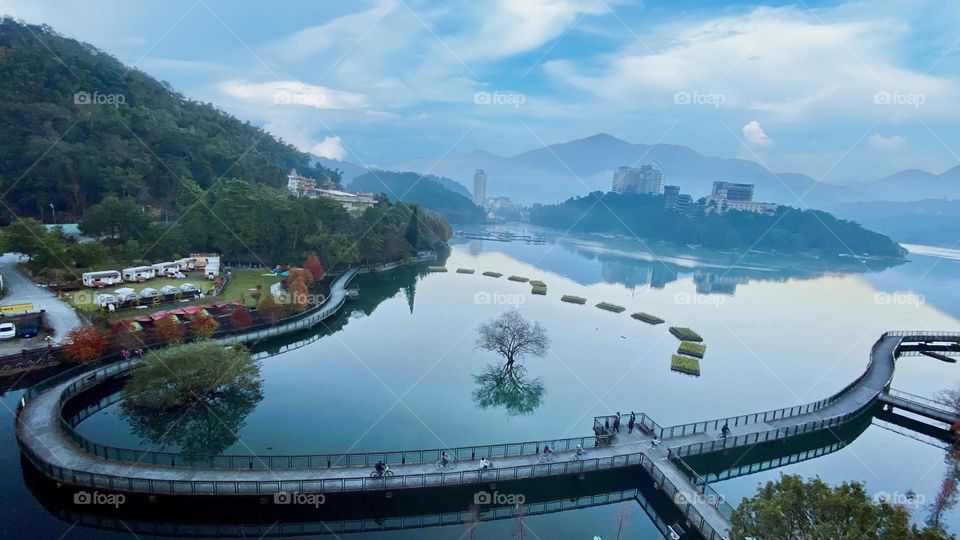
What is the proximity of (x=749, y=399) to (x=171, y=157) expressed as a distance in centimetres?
7555

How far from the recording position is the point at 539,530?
57.4 feet

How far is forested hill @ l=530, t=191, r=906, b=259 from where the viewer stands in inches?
5443

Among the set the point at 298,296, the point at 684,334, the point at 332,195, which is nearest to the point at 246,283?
the point at 298,296

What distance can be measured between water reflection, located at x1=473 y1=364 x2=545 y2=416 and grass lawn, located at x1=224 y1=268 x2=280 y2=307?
2072cm

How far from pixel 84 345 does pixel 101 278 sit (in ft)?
50.3

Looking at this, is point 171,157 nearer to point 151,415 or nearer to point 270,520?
point 151,415

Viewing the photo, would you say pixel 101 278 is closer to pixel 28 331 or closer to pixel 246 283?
pixel 28 331

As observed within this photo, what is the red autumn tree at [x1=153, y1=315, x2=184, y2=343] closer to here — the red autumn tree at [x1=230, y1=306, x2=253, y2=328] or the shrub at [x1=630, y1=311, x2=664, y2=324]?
the red autumn tree at [x1=230, y1=306, x2=253, y2=328]

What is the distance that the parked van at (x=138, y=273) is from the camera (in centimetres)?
3991

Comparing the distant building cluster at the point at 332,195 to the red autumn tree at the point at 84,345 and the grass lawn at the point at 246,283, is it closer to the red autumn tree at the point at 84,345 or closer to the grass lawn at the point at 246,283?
the grass lawn at the point at 246,283

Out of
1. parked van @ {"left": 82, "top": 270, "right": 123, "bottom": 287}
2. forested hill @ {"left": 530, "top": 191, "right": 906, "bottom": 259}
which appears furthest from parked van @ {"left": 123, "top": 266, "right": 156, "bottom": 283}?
forested hill @ {"left": 530, "top": 191, "right": 906, "bottom": 259}

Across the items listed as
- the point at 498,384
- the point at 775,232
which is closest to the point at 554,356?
the point at 498,384

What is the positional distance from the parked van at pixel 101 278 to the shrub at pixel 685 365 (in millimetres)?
43336

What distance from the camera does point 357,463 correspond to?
20109mm
